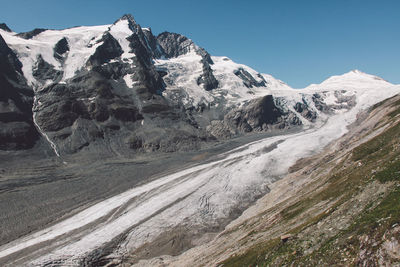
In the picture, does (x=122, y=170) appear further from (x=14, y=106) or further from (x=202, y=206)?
(x=14, y=106)

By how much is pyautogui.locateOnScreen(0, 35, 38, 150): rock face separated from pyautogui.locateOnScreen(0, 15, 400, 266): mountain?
1.91 feet

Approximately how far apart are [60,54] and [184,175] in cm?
15874

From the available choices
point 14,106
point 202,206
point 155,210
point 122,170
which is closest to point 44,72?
point 14,106

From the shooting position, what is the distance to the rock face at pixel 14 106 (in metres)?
117

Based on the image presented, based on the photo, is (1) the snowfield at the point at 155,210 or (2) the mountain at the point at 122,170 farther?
(1) the snowfield at the point at 155,210

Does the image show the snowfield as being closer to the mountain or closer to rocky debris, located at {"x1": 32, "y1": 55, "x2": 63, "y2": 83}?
the mountain

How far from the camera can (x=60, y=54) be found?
643 ft

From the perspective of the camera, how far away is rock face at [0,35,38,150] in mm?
116800

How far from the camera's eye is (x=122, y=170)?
9869 cm

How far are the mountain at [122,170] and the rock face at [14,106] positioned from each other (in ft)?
1.91

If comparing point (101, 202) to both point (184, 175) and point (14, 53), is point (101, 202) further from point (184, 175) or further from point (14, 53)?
point (14, 53)

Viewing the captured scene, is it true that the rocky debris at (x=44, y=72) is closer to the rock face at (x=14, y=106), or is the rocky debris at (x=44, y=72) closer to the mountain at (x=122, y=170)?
the mountain at (x=122, y=170)

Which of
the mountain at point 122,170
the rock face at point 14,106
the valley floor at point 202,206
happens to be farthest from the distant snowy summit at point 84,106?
the valley floor at point 202,206

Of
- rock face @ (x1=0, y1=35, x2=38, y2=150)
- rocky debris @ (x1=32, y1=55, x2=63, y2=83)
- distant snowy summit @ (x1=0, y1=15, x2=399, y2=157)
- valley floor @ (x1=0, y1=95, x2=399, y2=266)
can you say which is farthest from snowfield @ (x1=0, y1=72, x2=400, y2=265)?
rocky debris @ (x1=32, y1=55, x2=63, y2=83)
